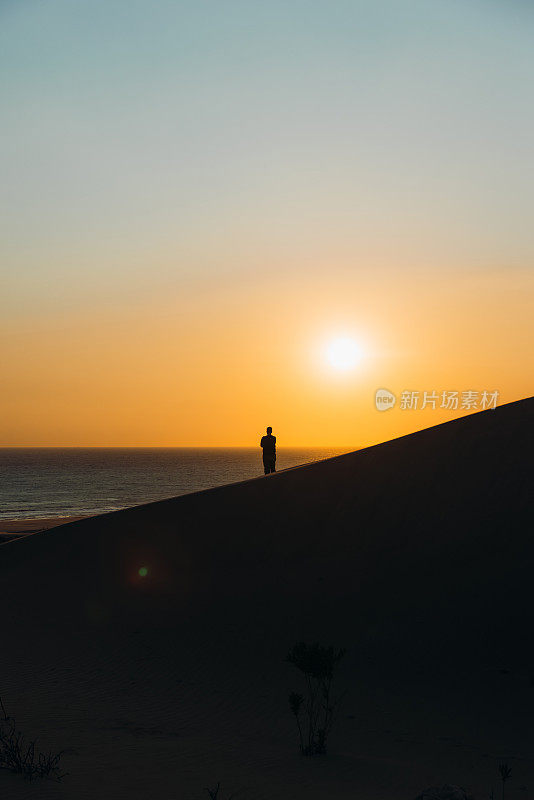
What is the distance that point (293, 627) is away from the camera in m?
11.5

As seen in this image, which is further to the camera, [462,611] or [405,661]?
[462,611]

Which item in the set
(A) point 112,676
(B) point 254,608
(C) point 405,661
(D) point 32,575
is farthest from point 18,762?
(D) point 32,575

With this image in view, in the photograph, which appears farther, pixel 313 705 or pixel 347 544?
pixel 347 544

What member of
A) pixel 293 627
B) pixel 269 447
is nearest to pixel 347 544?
pixel 293 627

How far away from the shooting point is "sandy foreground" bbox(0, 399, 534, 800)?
23.4 feet

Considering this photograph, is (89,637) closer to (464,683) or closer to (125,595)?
(125,595)

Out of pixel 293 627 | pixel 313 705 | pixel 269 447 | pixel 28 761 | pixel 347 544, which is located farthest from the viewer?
pixel 269 447

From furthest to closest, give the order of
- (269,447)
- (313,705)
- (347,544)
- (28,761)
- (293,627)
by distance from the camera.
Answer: (269,447) < (347,544) < (293,627) < (313,705) < (28,761)

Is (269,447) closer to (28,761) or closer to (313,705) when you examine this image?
(313,705)

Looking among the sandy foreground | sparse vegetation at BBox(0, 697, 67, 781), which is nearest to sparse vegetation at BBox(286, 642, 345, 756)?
the sandy foreground

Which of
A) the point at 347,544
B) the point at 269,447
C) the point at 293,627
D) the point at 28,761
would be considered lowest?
the point at 28,761

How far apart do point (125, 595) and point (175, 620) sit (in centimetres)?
202

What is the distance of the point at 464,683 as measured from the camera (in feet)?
30.4

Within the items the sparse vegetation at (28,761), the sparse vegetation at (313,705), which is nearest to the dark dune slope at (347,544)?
the sparse vegetation at (313,705)
